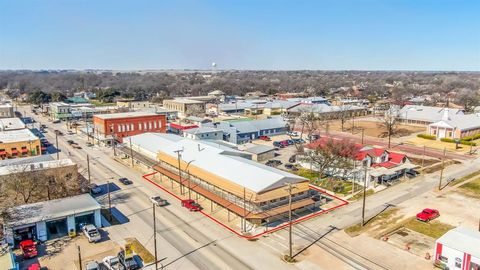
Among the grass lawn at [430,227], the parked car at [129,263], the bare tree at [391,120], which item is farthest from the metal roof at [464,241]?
the bare tree at [391,120]

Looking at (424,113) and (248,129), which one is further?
(424,113)

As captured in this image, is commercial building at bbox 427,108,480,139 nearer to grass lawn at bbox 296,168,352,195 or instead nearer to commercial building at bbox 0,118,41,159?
grass lawn at bbox 296,168,352,195

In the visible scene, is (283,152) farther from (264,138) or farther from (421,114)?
(421,114)

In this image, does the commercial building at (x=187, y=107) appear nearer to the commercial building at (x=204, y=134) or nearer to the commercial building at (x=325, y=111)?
the commercial building at (x=325, y=111)

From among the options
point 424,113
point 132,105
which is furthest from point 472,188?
point 132,105

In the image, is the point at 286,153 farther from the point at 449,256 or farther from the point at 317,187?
the point at 449,256

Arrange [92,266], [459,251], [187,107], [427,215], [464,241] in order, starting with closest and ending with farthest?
[92,266] → [459,251] → [464,241] → [427,215] → [187,107]

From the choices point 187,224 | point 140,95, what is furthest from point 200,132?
point 140,95

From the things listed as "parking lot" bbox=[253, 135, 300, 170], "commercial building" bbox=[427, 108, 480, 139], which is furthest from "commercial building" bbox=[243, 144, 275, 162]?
"commercial building" bbox=[427, 108, 480, 139]
